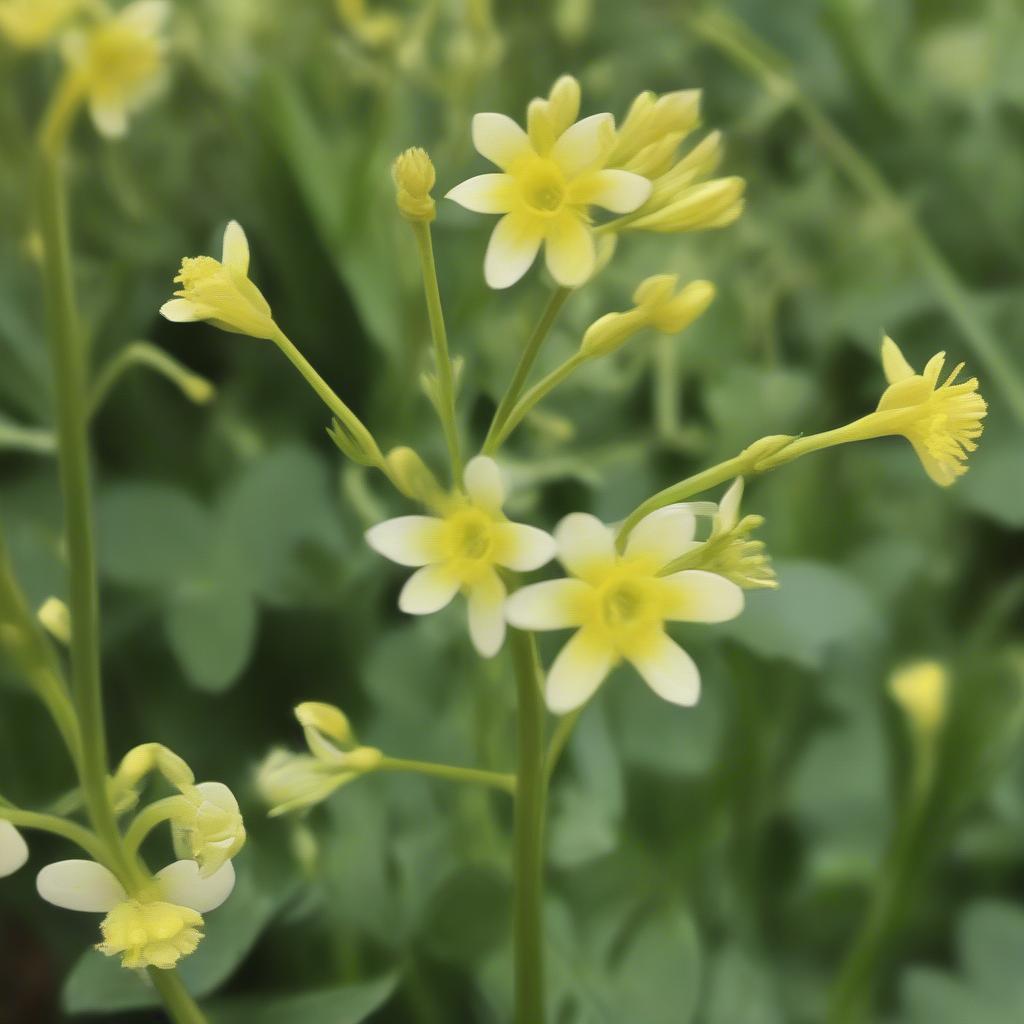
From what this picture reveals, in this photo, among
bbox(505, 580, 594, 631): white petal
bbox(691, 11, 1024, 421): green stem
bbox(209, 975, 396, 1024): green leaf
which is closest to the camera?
bbox(505, 580, 594, 631): white petal

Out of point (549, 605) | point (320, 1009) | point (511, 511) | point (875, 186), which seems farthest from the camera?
point (875, 186)

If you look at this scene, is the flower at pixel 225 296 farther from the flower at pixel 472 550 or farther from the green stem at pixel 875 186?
the green stem at pixel 875 186

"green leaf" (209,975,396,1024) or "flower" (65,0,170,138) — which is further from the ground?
"flower" (65,0,170,138)

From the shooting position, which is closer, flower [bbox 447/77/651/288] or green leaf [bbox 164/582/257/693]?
flower [bbox 447/77/651/288]

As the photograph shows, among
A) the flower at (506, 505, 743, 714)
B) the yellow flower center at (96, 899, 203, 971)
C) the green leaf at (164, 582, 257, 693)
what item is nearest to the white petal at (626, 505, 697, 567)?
the flower at (506, 505, 743, 714)

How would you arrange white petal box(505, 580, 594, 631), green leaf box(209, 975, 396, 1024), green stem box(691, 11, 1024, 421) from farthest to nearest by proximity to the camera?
1. green stem box(691, 11, 1024, 421)
2. green leaf box(209, 975, 396, 1024)
3. white petal box(505, 580, 594, 631)

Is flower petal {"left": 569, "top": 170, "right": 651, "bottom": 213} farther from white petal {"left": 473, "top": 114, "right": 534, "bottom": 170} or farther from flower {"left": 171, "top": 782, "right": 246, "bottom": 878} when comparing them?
flower {"left": 171, "top": 782, "right": 246, "bottom": 878}

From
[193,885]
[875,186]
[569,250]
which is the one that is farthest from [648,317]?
[875,186]

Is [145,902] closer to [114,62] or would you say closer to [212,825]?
[212,825]
